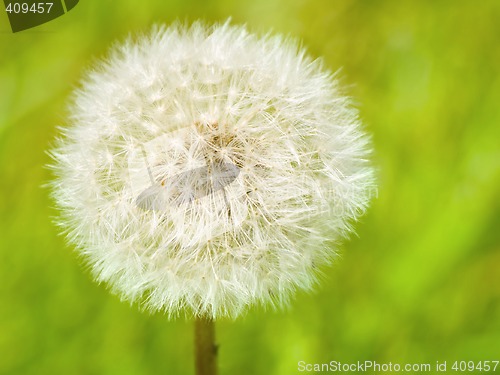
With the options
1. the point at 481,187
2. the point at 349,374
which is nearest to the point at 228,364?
the point at 349,374

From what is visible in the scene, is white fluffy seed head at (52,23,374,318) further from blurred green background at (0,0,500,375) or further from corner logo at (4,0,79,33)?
corner logo at (4,0,79,33)

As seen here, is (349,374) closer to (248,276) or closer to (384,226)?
(384,226)

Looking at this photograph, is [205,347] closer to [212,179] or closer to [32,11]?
[212,179]

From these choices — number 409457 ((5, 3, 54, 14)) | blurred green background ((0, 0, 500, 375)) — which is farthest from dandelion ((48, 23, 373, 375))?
number 409457 ((5, 3, 54, 14))

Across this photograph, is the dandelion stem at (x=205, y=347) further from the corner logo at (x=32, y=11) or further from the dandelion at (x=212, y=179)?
the corner logo at (x=32, y=11)

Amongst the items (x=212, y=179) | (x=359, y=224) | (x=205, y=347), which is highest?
(x=359, y=224)

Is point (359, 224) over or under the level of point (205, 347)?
over

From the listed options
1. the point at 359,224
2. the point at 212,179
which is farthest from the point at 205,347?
the point at 359,224
